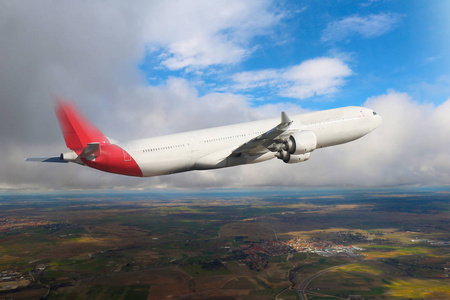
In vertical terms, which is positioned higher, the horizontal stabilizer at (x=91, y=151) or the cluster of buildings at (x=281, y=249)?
the horizontal stabilizer at (x=91, y=151)

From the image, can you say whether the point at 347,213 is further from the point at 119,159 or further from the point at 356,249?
the point at 119,159

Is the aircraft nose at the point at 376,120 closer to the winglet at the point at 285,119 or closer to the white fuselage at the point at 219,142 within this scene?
the white fuselage at the point at 219,142

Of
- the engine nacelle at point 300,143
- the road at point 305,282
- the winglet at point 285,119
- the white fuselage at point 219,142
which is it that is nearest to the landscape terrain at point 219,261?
the road at point 305,282

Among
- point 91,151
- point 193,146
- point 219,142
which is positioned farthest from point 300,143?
point 91,151

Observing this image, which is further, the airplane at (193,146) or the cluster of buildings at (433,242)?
the cluster of buildings at (433,242)

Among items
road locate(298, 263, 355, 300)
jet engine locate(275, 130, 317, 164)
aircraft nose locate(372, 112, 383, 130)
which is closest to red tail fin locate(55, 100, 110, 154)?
jet engine locate(275, 130, 317, 164)

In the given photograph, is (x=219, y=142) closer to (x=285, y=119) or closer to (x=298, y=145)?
(x=285, y=119)

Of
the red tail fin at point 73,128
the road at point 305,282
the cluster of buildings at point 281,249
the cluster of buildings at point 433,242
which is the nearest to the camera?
the red tail fin at point 73,128
